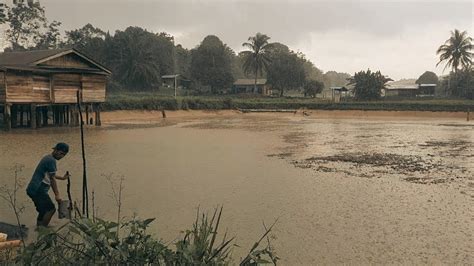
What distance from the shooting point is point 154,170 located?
14.6 meters

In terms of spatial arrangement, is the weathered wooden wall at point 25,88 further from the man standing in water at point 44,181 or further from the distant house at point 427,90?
the distant house at point 427,90

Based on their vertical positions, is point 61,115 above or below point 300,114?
above

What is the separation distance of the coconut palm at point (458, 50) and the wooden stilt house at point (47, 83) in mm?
50451

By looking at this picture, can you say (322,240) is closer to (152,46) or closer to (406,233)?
(406,233)

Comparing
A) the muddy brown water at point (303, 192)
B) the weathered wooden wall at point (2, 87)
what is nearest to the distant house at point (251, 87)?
the weathered wooden wall at point (2, 87)

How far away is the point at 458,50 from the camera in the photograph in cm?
6222

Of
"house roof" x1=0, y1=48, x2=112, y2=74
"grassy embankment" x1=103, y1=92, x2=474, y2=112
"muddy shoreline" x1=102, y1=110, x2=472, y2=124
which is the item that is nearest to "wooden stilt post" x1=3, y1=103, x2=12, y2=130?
"house roof" x1=0, y1=48, x2=112, y2=74

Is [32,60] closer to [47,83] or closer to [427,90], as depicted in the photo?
[47,83]

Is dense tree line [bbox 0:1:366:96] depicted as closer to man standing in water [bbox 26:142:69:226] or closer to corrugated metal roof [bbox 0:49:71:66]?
corrugated metal roof [bbox 0:49:71:66]

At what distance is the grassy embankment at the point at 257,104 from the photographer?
148 feet

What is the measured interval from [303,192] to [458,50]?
6012cm

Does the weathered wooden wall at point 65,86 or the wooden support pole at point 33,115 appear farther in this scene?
the weathered wooden wall at point 65,86

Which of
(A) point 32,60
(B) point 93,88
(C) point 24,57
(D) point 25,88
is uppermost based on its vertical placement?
(C) point 24,57

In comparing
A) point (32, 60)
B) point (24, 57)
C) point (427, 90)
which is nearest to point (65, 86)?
point (32, 60)
